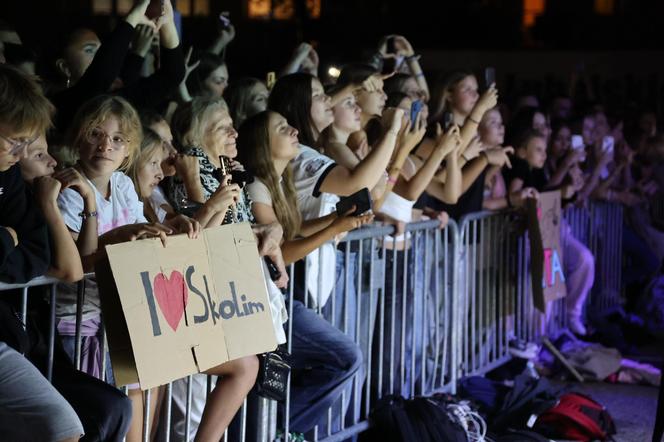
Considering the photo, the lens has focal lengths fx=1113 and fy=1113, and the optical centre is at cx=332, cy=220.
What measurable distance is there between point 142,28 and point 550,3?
21141 mm

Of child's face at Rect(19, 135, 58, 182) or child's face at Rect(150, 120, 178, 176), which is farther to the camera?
child's face at Rect(150, 120, 178, 176)

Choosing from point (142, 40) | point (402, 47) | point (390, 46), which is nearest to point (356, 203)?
point (142, 40)

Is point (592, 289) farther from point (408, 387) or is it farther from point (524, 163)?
point (408, 387)

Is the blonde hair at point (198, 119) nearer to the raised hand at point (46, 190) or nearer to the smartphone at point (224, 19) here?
the raised hand at point (46, 190)

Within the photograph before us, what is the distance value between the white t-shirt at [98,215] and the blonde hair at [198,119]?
2.16 feet

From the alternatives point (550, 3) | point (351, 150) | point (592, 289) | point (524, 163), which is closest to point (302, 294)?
point (351, 150)

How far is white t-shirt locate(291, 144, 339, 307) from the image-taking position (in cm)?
574

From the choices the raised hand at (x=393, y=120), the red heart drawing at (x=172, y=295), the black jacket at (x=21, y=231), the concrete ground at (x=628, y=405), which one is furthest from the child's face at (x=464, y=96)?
the black jacket at (x=21, y=231)

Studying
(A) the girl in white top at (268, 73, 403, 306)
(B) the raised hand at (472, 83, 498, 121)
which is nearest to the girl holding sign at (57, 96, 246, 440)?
(A) the girl in white top at (268, 73, 403, 306)

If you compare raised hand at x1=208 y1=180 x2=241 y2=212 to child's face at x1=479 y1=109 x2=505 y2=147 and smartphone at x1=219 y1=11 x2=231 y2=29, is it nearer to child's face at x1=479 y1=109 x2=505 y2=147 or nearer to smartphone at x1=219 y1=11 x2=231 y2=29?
smartphone at x1=219 y1=11 x2=231 y2=29

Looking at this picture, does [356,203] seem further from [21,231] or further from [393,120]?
[21,231]

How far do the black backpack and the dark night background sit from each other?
16.4 meters

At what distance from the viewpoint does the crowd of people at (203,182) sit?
391cm

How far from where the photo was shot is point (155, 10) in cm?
599
